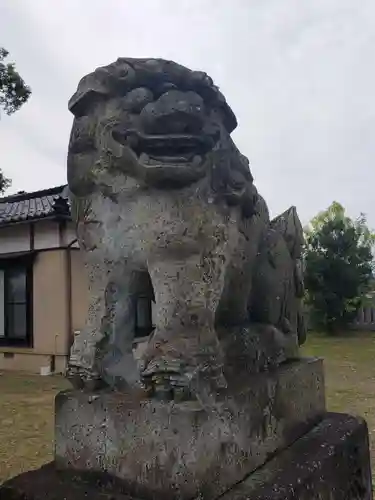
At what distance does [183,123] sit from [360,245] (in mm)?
12270

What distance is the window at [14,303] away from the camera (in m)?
7.90

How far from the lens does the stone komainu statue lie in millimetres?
1348

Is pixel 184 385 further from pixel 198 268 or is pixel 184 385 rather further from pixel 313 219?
pixel 313 219

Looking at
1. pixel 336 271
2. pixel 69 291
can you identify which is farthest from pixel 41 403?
pixel 336 271

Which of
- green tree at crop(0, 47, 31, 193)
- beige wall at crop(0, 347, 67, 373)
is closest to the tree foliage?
green tree at crop(0, 47, 31, 193)

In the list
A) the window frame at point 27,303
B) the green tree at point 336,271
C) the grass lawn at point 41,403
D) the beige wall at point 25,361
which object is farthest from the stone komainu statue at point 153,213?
the green tree at point 336,271

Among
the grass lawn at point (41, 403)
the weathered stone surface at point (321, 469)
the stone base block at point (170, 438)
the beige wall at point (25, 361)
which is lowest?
the grass lawn at point (41, 403)

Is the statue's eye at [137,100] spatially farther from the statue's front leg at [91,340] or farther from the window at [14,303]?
the window at [14,303]

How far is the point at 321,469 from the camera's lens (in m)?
1.54

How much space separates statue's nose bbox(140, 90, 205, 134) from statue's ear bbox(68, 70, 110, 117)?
0.14 meters

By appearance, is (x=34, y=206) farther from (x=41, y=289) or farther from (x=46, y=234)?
(x=41, y=289)

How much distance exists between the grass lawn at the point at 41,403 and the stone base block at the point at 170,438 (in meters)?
2.30

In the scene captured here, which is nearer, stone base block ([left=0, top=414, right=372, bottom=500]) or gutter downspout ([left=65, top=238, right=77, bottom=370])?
stone base block ([left=0, top=414, right=372, bottom=500])

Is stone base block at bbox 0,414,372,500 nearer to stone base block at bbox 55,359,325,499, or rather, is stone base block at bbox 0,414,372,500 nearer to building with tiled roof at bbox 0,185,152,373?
stone base block at bbox 55,359,325,499
